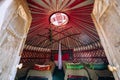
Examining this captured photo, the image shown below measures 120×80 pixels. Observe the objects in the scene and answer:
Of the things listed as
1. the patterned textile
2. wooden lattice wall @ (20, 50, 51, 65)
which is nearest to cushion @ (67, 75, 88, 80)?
the patterned textile

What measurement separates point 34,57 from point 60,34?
6.35ft

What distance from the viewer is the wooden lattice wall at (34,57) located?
451 centimetres

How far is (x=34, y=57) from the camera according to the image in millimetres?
5227

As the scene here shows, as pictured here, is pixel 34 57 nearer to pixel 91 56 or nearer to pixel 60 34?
pixel 60 34

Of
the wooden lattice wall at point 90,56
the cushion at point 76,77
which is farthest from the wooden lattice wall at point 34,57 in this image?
the cushion at point 76,77

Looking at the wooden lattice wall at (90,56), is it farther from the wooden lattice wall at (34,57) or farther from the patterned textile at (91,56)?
the wooden lattice wall at (34,57)

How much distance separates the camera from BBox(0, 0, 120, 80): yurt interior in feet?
3.60

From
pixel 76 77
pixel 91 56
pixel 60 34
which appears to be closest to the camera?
pixel 76 77

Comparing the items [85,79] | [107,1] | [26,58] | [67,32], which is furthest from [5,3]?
[26,58]

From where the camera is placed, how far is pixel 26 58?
458cm

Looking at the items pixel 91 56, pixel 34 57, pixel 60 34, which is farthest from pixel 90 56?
pixel 34 57

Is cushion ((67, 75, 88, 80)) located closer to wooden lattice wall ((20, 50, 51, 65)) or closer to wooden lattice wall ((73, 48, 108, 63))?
wooden lattice wall ((73, 48, 108, 63))

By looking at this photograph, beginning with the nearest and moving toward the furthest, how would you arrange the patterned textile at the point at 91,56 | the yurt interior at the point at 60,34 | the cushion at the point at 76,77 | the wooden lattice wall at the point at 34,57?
the yurt interior at the point at 60,34 → the cushion at the point at 76,77 → the patterned textile at the point at 91,56 → the wooden lattice wall at the point at 34,57

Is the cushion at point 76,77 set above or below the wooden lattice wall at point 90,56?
below
